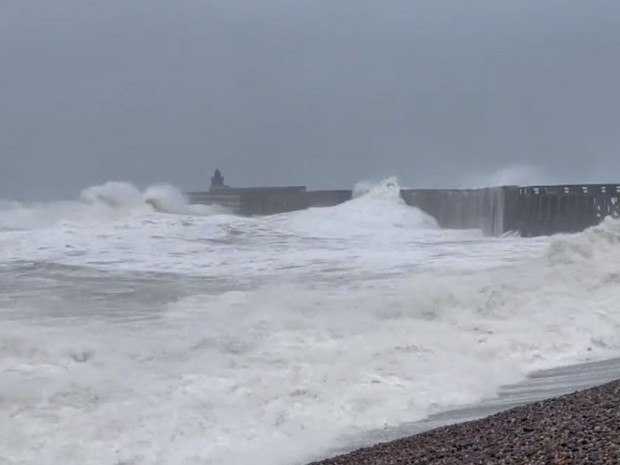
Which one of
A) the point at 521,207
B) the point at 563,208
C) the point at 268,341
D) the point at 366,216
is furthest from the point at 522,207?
the point at 268,341

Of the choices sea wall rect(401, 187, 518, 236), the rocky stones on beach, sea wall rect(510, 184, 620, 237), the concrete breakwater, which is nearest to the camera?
the rocky stones on beach

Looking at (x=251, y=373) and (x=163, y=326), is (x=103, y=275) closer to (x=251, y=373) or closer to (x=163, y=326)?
(x=163, y=326)

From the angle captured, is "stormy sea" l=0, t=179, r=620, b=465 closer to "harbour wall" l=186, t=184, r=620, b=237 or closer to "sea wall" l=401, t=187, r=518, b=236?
"harbour wall" l=186, t=184, r=620, b=237

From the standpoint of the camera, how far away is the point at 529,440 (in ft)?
19.4

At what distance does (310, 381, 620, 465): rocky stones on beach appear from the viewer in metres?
5.37

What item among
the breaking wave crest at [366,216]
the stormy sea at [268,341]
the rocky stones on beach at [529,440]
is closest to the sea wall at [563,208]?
the breaking wave crest at [366,216]

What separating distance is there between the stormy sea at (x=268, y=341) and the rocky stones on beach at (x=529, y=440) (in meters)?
1.10

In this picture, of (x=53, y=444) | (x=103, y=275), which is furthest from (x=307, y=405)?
(x=103, y=275)

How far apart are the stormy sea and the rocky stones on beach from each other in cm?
110

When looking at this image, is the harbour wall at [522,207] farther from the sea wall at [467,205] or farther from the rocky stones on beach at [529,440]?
the rocky stones on beach at [529,440]

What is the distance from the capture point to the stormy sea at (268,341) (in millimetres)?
8523

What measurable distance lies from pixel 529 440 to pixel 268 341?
607cm

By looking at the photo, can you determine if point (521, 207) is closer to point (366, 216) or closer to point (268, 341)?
point (366, 216)

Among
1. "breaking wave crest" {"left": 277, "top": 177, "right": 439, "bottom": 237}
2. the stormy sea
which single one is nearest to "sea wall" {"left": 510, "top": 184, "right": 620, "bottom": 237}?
"breaking wave crest" {"left": 277, "top": 177, "right": 439, "bottom": 237}
